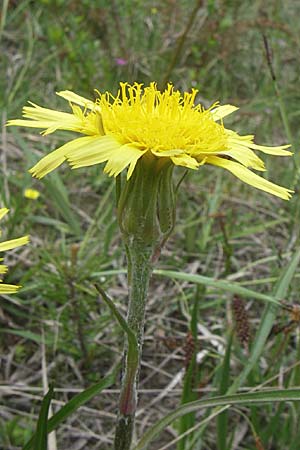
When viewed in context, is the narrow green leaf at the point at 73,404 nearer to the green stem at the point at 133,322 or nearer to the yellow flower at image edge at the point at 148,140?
the green stem at the point at 133,322

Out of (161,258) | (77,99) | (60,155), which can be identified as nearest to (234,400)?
(60,155)

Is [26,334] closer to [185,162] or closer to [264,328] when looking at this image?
[264,328]

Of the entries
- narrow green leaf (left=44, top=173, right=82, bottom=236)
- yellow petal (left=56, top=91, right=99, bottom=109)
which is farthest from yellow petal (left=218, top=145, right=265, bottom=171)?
narrow green leaf (left=44, top=173, right=82, bottom=236)

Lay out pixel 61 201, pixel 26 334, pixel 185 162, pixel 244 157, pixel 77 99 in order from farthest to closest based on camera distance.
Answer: pixel 61 201 → pixel 26 334 → pixel 77 99 → pixel 244 157 → pixel 185 162

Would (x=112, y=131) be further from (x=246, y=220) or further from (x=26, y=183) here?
(x=246, y=220)

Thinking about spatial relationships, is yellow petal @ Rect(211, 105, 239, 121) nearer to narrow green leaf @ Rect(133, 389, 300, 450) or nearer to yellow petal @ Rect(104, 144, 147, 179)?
yellow petal @ Rect(104, 144, 147, 179)

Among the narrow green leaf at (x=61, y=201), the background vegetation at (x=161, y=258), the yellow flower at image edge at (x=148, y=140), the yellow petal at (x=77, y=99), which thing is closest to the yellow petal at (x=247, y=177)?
the yellow flower at image edge at (x=148, y=140)
